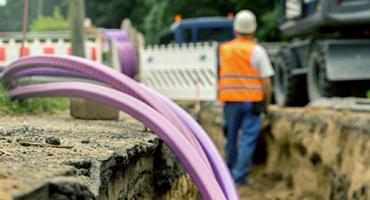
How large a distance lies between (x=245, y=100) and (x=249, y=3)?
70.2 ft

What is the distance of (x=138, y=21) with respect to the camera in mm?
38406

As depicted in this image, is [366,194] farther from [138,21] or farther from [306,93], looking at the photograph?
[138,21]

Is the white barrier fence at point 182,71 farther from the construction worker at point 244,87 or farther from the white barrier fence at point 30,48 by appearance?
the construction worker at point 244,87

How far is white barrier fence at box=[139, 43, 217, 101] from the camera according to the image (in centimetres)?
1266

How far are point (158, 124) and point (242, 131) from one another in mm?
4746

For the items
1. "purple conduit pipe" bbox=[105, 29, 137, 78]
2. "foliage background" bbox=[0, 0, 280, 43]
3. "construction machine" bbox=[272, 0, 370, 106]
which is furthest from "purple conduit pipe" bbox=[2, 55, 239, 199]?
"foliage background" bbox=[0, 0, 280, 43]

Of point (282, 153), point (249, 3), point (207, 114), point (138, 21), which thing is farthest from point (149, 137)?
point (138, 21)

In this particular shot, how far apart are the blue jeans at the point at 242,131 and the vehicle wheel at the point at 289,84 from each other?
140 inches

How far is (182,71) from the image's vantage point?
13.1 meters

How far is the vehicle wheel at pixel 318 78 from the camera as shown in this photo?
8797 mm

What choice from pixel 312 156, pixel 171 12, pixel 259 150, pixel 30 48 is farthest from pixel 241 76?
pixel 171 12

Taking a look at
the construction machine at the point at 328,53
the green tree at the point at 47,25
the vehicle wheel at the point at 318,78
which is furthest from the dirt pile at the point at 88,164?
the green tree at the point at 47,25

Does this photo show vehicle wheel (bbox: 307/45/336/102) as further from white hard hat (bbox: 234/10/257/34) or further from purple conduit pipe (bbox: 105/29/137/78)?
purple conduit pipe (bbox: 105/29/137/78)

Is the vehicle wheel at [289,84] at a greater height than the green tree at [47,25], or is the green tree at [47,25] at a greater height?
the green tree at [47,25]
